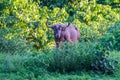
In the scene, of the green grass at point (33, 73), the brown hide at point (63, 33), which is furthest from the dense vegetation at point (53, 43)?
the brown hide at point (63, 33)

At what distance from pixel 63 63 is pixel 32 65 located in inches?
27.8

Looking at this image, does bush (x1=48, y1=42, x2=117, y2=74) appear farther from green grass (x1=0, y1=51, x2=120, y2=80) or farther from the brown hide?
the brown hide

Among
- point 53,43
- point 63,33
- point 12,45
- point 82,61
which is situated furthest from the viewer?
point 53,43

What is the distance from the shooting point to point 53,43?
17.0 meters

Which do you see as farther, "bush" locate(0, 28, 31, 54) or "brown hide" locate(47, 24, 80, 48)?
"bush" locate(0, 28, 31, 54)

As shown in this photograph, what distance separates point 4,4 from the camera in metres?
16.7

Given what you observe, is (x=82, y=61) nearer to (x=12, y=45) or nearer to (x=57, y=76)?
(x=57, y=76)

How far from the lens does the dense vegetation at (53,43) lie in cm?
913

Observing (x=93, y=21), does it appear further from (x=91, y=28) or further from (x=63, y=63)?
(x=63, y=63)

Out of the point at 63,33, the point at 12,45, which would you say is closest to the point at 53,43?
the point at 12,45

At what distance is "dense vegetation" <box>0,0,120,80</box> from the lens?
30.0ft

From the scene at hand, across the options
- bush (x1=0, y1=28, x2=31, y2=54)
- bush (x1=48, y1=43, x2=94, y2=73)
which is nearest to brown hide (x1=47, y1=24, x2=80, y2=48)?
bush (x1=0, y1=28, x2=31, y2=54)

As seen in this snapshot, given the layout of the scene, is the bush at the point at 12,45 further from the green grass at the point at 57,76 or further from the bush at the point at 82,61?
the green grass at the point at 57,76

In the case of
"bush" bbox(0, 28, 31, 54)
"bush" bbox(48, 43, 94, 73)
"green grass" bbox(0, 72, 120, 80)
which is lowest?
"bush" bbox(0, 28, 31, 54)
